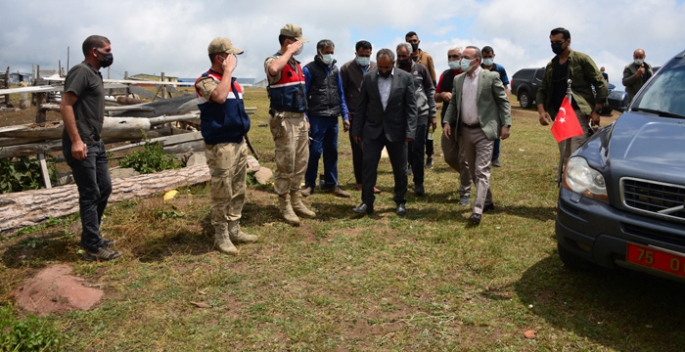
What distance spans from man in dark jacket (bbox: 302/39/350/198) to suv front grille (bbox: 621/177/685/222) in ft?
13.8

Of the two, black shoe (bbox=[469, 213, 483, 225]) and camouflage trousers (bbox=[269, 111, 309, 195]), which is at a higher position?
camouflage trousers (bbox=[269, 111, 309, 195])

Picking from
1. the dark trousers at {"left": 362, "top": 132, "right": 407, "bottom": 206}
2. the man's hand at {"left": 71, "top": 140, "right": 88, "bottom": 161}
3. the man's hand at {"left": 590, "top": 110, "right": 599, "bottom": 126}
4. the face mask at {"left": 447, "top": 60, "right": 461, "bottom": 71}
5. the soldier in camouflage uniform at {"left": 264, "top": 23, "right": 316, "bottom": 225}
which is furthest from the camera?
the face mask at {"left": 447, "top": 60, "right": 461, "bottom": 71}

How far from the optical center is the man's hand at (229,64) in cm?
496

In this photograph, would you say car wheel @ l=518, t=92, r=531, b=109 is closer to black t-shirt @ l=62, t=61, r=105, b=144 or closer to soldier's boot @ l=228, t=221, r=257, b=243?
soldier's boot @ l=228, t=221, r=257, b=243

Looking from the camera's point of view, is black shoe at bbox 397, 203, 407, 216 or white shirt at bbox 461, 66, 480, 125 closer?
white shirt at bbox 461, 66, 480, 125

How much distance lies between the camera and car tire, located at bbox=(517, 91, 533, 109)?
79.1 ft

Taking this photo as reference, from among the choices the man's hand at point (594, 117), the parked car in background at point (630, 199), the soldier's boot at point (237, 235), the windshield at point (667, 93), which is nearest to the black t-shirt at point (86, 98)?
the soldier's boot at point (237, 235)

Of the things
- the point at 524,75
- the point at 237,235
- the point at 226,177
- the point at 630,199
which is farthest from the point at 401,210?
the point at 524,75

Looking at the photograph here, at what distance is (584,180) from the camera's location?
3.97m

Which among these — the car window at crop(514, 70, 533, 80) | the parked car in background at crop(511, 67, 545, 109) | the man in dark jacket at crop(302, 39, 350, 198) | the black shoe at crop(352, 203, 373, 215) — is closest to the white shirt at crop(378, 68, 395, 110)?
the man in dark jacket at crop(302, 39, 350, 198)

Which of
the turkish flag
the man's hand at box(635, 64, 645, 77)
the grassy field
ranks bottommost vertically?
the grassy field

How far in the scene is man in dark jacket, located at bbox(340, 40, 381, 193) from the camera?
24.2 ft

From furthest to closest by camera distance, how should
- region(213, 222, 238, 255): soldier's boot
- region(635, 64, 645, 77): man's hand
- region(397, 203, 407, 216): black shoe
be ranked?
region(635, 64, 645, 77): man's hand → region(397, 203, 407, 216): black shoe → region(213, 222, 238, 255): soldier's boot

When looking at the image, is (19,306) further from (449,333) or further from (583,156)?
(583,156)
